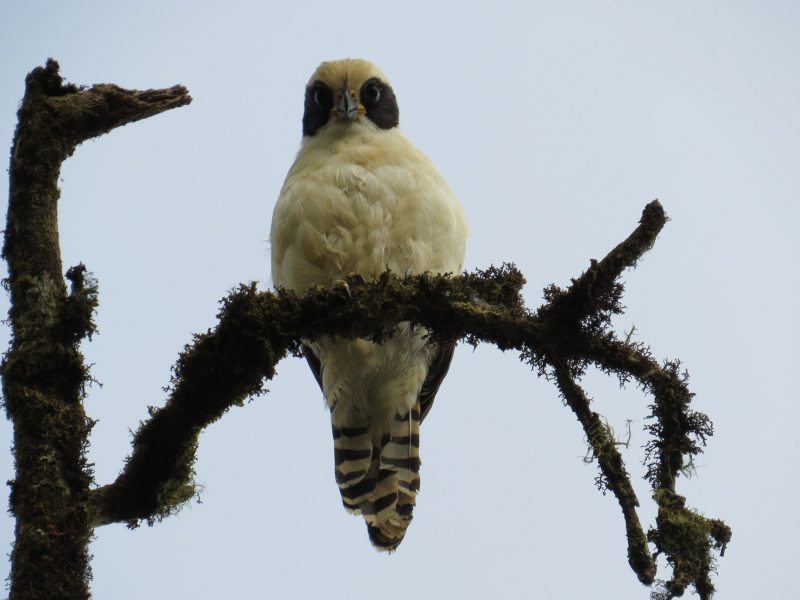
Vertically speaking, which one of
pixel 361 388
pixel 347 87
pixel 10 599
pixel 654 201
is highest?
pixel 347 87

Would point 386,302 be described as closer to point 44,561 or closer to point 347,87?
point 44,561

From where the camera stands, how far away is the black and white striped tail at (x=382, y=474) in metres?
6.55

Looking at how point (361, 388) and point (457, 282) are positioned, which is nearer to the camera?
point (457, 282)

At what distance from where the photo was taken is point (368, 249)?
20.5 ft

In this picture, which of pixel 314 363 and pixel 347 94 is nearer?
pixel 347 94

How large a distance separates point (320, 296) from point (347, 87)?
303 cm

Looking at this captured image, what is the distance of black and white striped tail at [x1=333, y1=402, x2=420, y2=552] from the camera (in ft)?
21.5

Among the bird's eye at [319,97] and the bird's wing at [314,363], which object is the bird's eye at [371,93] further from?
the bird's wing at [314,363]

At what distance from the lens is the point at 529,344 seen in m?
4.36

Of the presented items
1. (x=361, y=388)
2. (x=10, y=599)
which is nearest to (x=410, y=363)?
(x=361, y=388)

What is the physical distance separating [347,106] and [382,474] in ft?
9.00

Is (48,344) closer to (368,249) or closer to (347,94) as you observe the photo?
(368,249)

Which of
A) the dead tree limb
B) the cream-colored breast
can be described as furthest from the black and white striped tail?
the dead tree limb

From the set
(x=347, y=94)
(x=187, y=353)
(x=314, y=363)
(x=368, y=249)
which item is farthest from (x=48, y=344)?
(x=347, y=94)
